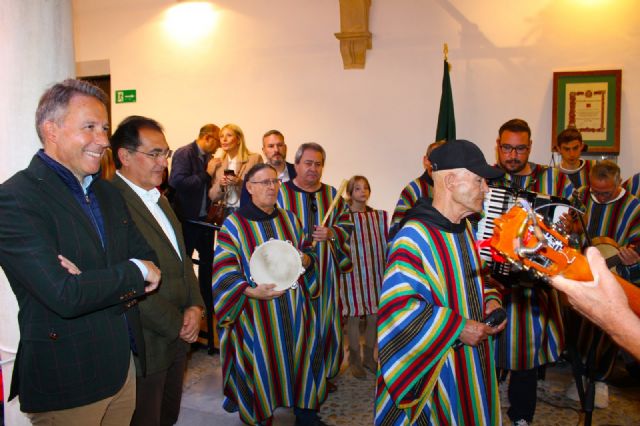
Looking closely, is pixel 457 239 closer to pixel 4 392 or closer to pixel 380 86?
pixel 4 392

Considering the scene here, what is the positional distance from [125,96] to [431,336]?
7.88 metres

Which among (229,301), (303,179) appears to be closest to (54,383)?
(229,301)

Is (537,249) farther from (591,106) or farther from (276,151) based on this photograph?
(591,106)

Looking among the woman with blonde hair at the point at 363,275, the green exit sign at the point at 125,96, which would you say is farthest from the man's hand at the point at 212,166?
the green exit sign at the point at 125,96

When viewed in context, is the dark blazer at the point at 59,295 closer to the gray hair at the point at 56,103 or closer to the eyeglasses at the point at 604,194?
the gray hair at the point at 56,103

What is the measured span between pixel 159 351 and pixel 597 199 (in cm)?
360

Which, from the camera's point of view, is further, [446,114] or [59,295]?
[446,114]

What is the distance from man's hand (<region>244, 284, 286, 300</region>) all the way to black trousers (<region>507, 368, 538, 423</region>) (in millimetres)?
1774

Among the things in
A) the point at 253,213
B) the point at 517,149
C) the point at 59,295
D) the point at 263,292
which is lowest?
the point at 263,292

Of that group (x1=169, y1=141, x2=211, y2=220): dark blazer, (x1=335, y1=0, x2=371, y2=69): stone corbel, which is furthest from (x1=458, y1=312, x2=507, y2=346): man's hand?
(x1=335, y1=0, x2=371, y2=69): stone corbel

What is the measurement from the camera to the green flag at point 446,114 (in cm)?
656

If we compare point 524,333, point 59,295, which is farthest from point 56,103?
point 524,333

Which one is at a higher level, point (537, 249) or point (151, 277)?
point (537, 249)

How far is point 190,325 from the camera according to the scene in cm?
255
